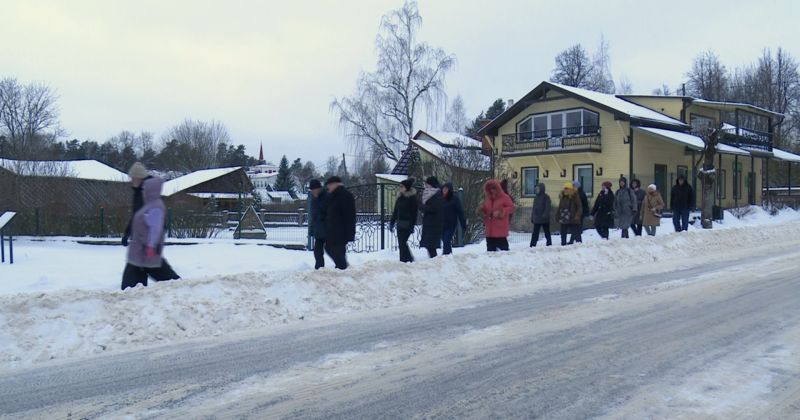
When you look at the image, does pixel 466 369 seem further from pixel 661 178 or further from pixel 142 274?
pixel 661 178

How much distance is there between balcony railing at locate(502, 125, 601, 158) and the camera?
30.7m

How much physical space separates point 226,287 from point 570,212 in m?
9.34

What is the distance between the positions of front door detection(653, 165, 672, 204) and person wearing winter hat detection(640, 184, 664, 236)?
52.5 ft

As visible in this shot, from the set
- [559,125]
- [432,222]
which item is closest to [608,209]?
[432,222]

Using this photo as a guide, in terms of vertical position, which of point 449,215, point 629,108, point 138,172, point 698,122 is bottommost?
point 449,215

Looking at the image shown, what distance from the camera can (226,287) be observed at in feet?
23.2

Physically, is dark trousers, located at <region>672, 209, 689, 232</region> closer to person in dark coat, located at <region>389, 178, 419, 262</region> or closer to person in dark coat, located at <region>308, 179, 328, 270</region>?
person in dark coat, located at <region>389, 178, 419, 262</region>

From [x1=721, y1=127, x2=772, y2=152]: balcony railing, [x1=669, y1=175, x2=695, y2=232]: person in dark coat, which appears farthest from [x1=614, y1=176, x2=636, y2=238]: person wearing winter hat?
[x1=721, y1=127, x2=772, y2=152]: balcony railing

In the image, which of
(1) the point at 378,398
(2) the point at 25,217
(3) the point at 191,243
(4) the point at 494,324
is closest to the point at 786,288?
(4) the point at 494,324

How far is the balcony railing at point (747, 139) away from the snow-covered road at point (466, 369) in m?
28.4

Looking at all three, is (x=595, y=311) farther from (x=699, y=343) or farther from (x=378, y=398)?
(x=378, y=398)

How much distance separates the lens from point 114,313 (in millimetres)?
6066

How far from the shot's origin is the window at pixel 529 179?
33.8m

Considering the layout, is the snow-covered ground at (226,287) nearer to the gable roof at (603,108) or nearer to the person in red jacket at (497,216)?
the person in red jacket at (497,216)
